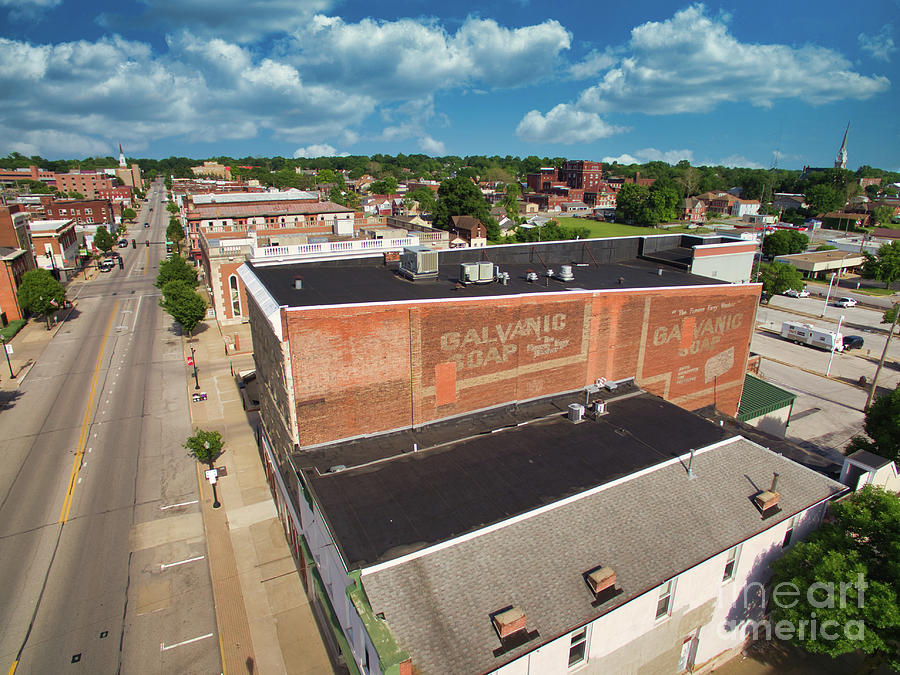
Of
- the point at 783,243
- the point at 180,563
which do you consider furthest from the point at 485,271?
the point at 783,243

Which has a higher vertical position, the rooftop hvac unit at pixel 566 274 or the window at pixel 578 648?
the rooftop hvac unit at pixel 566 274

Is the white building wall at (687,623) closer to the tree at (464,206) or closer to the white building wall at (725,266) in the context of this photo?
the white building wall at (725,266)

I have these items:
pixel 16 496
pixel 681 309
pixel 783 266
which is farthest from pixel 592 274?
pixel 783 266

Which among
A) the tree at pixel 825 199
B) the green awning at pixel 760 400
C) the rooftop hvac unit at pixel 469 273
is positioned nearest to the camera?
the rooftop hvac unit at pixel 469 273

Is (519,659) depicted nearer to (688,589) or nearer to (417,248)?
(688,589)

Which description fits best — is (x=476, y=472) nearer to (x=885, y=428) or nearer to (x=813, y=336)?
(x=885, y=428)

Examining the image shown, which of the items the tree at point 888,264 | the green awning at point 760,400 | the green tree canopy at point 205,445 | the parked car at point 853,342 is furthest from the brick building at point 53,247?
the tree at point 888,264

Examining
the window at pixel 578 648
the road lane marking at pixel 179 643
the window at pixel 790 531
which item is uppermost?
the window at pixel 790 531
